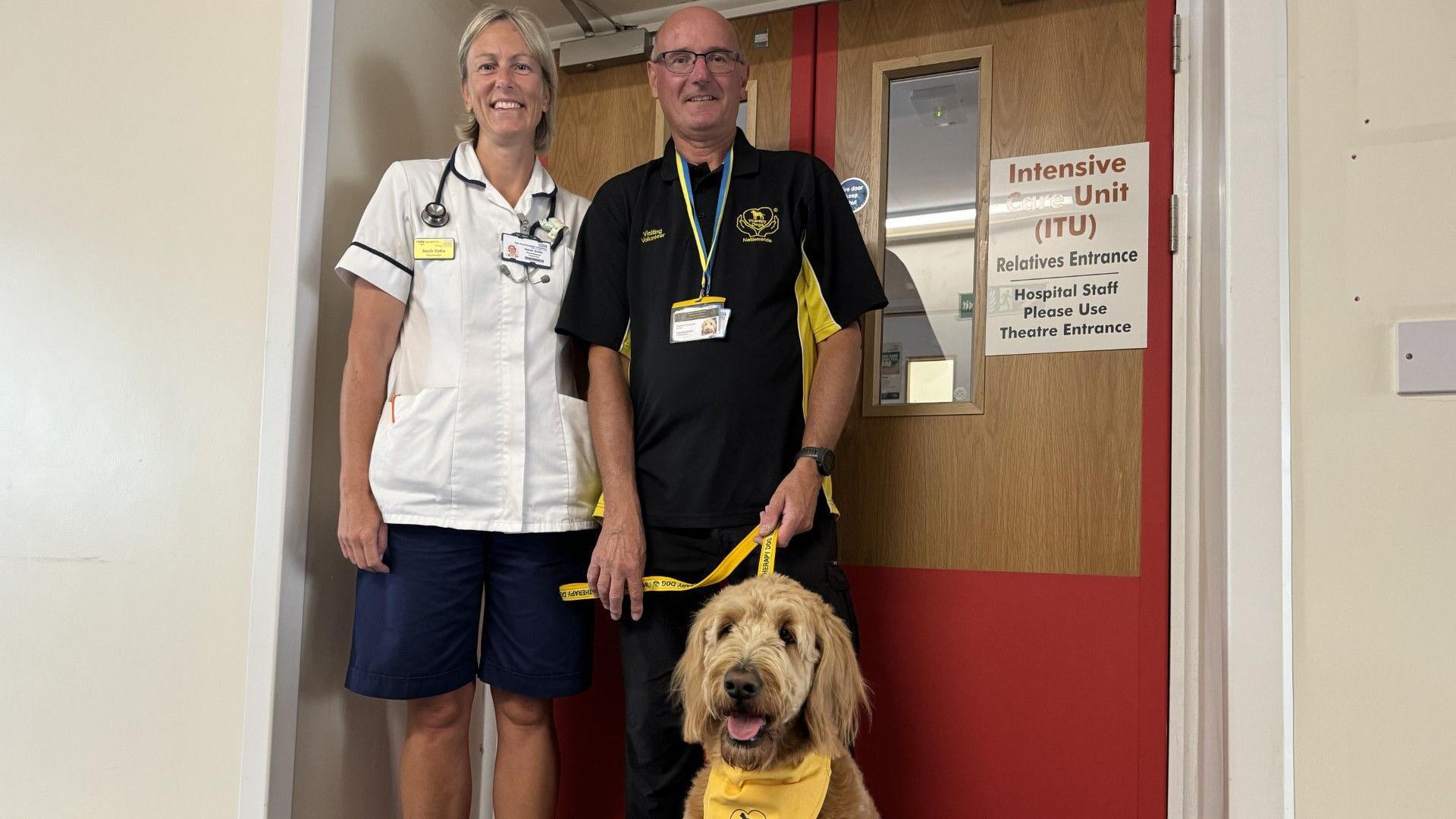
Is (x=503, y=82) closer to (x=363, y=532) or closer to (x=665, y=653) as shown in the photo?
(x=363, y=532)

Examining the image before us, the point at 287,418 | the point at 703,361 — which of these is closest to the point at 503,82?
the point at 703,361

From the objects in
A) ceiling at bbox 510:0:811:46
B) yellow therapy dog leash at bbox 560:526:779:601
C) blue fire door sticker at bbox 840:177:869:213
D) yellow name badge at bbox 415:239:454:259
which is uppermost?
ceiling at bbox 510:0:811:46

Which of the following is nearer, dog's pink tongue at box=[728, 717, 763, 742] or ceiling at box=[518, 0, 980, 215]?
dog's pink tongue at box=[728, 717, 763, 742]

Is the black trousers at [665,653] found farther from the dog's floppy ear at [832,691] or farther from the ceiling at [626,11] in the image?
the ceiling at [626,11]

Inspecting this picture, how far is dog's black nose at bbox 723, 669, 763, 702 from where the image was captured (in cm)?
184

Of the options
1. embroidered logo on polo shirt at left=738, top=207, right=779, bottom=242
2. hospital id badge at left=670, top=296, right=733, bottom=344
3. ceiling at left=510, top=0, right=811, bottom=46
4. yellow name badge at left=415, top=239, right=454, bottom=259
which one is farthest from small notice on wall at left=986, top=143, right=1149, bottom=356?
yellow name badge at left=415, top=239, right=454, bottom=259

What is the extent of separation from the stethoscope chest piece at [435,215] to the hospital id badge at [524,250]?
0.43 feet

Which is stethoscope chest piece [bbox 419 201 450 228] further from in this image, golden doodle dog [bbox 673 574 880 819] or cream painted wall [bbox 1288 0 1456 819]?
cream painted wall [bbox 1288 0 1456 819]

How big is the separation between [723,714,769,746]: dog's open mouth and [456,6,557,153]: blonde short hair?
4.56 ft

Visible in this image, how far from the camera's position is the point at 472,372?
7.54 ft

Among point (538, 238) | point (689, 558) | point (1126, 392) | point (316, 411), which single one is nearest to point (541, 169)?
point (538, 238)

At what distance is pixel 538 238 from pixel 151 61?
1.36 m

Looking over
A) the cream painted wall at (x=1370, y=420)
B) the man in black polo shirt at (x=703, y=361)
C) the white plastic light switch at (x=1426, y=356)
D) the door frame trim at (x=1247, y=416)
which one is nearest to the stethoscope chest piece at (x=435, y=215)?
the man in black polo shirt at (x=703, y=361)

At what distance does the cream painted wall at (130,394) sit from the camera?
8.59ft
